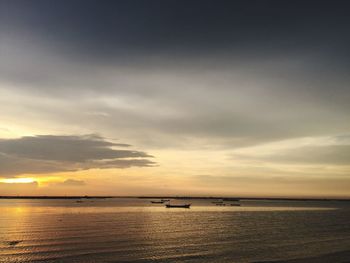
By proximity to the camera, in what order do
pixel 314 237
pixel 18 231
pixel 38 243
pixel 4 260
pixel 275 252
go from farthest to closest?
pixel 18 231, pixel 314 237, pixel 38 243, pixel 275 252, pixel 4 260

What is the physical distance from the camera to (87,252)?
151 ft

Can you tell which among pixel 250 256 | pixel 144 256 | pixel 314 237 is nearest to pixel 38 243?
pixel 144 256

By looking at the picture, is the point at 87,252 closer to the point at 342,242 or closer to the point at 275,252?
the point at 275,252

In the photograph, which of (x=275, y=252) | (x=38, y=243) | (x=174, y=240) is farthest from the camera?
(x=174, y=240)

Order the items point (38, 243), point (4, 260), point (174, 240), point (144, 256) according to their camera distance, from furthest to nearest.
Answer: point (174, 240) → point (38, 243) → point (144, 256) → point (4, 260)

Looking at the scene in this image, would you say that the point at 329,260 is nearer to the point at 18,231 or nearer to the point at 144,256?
the point at 144,256

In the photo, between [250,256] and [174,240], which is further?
[174,240]

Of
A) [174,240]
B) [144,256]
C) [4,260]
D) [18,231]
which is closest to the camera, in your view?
[4,260]

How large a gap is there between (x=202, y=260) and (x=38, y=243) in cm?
2640

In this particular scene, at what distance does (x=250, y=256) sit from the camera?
146 feet

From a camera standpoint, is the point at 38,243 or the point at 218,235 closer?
the point at 38,243

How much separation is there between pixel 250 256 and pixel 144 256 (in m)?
12.8

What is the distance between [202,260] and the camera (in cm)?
4200

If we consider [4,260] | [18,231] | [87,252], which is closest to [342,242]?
[87,252]
